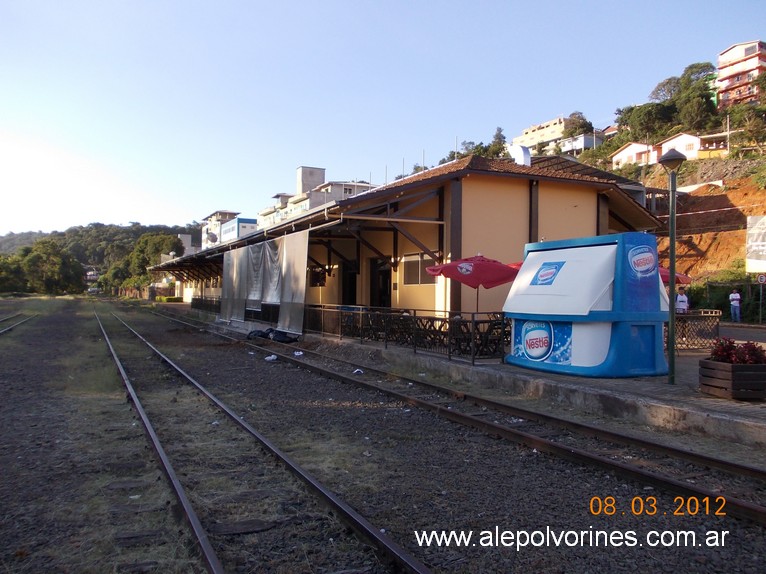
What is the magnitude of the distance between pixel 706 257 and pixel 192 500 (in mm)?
42575

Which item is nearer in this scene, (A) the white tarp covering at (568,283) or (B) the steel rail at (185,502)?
(B) the steel rail at (185,502)

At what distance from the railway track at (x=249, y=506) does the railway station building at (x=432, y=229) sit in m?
7.28

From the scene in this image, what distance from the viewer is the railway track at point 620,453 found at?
4801 millimetres

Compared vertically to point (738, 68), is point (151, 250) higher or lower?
lower

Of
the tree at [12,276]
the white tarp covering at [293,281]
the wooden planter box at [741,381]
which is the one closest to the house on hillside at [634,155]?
the white tarp covering at [293,281]

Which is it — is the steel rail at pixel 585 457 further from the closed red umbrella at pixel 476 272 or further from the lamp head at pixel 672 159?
the lamp head at pixel 672 159

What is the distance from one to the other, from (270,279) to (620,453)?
57.3 ft

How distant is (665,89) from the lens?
9019 centimetres

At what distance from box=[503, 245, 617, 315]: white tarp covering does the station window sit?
20.2 ft

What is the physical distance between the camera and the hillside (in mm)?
38312

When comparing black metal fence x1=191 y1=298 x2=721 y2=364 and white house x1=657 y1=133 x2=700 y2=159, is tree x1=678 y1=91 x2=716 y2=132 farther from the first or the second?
black metal fence x1=191 y1=298 x2=721 y2=364

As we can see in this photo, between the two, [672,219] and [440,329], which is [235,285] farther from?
[672,219]

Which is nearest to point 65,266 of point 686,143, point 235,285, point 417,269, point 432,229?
point 235,285

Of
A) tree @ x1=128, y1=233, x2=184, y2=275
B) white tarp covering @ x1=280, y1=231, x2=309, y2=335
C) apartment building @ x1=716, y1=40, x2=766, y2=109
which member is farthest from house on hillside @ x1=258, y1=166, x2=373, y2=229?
apartment building @ x1=716, y1=40, x2=766, y2=109
